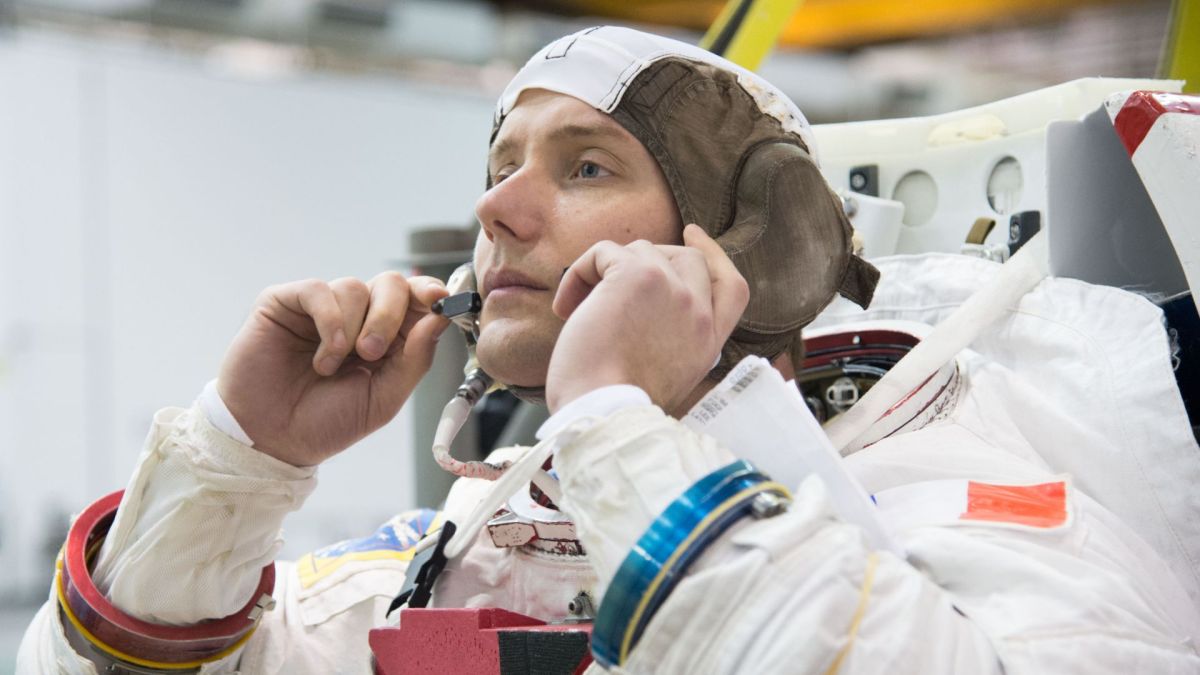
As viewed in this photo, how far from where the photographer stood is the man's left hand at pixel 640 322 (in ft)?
2.97

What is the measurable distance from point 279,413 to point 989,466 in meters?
0.82

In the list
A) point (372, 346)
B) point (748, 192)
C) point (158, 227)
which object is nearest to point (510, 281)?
point (372, 346)

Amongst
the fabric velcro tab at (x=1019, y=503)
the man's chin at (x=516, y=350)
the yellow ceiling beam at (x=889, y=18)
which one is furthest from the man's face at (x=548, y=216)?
the yellow ceiling beam at (x=889, y=18)

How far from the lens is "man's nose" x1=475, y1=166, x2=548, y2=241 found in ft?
4.14

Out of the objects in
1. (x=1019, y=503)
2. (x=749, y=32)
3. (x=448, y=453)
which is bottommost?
(x=448, y=453)

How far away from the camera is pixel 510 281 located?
1264mm

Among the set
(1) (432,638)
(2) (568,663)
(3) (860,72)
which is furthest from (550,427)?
(3) (860,72)

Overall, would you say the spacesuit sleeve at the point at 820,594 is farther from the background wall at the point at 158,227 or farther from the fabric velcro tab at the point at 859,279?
the background wall at the point at 158,227

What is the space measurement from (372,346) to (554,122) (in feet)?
1.11

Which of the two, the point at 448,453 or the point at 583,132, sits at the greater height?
the point at 583,132

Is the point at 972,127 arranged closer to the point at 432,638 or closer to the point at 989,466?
the point at 989,466

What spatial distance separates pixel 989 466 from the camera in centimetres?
115

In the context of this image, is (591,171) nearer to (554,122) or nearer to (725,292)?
→ (554,122)

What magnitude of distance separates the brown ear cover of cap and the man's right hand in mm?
338
